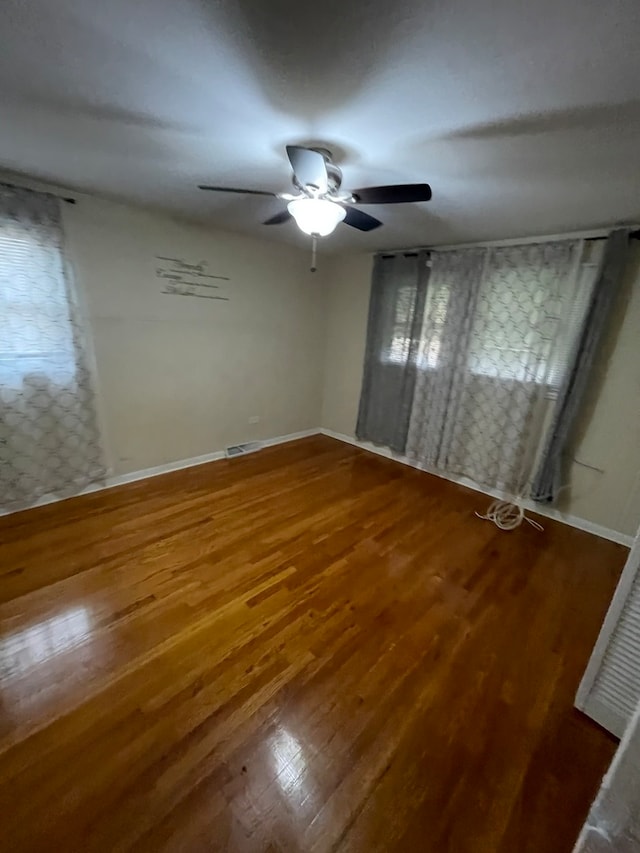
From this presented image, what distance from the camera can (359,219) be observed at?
1976mm

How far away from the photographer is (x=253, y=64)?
1.10m

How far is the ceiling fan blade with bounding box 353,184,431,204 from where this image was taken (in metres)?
1.48

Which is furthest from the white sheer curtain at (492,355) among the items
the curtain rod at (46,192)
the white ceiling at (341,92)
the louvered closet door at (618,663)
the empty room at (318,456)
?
the curtain rod at (46,192)

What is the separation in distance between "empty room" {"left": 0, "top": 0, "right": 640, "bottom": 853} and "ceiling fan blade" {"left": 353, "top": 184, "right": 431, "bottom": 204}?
0.02 m

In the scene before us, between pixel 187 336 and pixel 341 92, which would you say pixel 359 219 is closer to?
pixel 341 92

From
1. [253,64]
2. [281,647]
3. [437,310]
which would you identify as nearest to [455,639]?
[281,647]

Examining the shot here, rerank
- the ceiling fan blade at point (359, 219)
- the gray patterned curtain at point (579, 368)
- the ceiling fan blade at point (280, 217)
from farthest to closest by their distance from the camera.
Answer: the gray patterned curtain at point (579, 368), the ceiling fan blade at point (280, 217), the ceiling fan blade at point (359, 219)

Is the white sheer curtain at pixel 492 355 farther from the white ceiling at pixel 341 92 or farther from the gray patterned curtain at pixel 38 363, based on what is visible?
the gray patterned curtain at pixel 38 363

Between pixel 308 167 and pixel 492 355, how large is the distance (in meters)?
2.28

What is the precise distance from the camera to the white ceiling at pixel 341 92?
3.01 ft

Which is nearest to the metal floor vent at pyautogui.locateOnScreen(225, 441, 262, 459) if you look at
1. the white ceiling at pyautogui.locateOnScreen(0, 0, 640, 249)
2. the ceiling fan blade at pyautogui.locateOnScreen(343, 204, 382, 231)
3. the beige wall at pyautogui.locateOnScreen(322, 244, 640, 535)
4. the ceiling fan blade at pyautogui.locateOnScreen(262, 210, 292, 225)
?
the ceiling fan blade at pyautogui.locateOnScreen(262, 210, 292, 225)

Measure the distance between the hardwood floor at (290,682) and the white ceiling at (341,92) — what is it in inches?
87.4

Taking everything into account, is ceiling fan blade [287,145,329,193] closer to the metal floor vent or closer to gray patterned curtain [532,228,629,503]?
gray patterned curtain [532,228,629,503]

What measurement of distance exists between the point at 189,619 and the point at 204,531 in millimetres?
753
